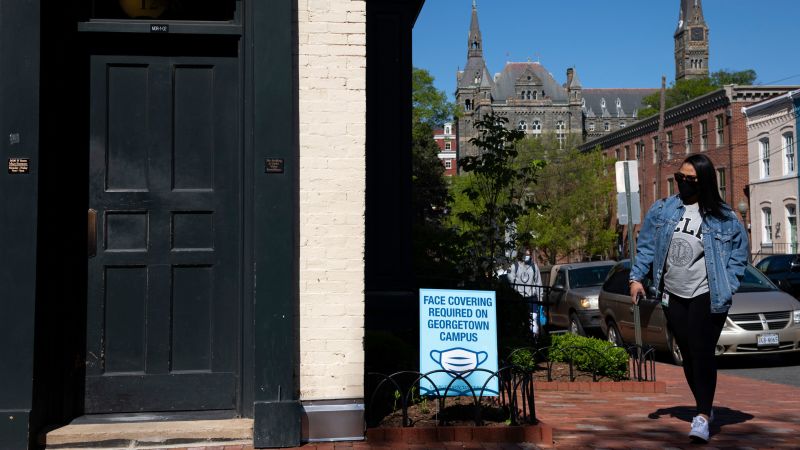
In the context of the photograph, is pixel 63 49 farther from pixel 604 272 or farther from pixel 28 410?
pixel 604 272

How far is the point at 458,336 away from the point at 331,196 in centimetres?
177

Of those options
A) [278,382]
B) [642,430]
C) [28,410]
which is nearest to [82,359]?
[28,410]

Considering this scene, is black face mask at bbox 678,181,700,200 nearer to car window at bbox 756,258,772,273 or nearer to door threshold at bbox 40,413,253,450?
door threshold at bbox 40,413,253,450

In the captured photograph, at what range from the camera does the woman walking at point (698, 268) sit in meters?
5.67

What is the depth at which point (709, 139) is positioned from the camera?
167ft

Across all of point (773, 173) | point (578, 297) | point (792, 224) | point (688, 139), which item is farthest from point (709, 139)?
point (578, 297)

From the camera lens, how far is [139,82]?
5.71 m

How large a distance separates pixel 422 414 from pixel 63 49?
3671 mm

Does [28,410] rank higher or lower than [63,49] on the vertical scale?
lower

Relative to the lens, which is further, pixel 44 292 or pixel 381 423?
pixel 381 423

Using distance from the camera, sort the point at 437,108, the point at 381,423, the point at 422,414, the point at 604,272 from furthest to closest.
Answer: the point at 437,108 < the point at 604,272 < the point at 422,414 < the point at 381,423

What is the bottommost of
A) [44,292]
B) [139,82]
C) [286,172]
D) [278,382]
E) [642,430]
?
[642,430]

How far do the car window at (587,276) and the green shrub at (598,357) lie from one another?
342 inches

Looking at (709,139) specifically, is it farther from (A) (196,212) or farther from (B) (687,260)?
(A) (196,212)
